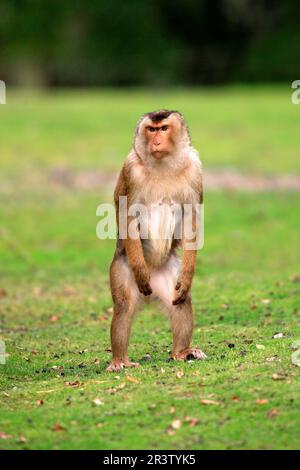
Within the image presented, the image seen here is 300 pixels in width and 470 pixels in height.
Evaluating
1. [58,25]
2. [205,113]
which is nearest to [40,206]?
[205,113]

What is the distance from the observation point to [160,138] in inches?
357

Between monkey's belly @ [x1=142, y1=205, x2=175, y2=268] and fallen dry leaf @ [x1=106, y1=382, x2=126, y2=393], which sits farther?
monkey's belly @ [x1=142, y1=205, x2=175, y2=268]

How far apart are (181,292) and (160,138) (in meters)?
1.27

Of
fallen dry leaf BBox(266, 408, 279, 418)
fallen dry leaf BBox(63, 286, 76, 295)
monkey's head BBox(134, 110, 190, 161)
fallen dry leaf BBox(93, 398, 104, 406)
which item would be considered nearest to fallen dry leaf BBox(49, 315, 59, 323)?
fallen dry leaf BBox(63, 286, 76, 295)

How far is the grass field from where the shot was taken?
7.73m

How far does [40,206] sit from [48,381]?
12.1 metres

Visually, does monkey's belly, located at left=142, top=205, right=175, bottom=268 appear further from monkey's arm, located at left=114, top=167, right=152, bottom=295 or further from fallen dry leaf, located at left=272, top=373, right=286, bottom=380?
fallen dry leaf, located at left=272, top=373, right=286, bottom=380

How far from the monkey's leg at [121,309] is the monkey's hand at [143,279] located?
0.33ft

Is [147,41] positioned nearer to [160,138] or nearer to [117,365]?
A: [160,138]

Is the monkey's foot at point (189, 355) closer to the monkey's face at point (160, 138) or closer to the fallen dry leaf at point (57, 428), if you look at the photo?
the monkey's face at point (160, 138)

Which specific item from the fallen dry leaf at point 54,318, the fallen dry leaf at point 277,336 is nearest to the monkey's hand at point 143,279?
the fallen dry leaf at point 277,336

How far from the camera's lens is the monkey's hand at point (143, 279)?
30.3 ft

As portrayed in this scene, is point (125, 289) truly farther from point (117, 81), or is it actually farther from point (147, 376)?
point (117, 81)

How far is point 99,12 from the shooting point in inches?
1890
